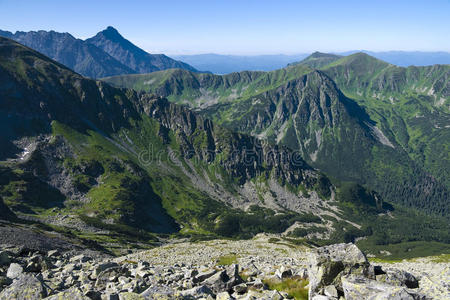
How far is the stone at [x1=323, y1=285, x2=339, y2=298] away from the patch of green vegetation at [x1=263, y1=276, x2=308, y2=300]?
8.11ft

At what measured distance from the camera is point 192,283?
2530 centimetres

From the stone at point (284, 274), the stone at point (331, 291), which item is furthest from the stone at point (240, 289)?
the stone at point (284, 274)

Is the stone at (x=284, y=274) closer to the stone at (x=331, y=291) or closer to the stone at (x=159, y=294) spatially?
the stone at (x=331, y=291)

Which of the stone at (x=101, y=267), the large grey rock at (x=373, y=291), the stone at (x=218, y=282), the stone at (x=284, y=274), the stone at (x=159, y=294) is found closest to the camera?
the large grey rock at (x=373, y=291)

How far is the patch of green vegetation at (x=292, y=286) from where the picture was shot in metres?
20.4

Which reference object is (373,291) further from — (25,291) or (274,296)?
(25,291)

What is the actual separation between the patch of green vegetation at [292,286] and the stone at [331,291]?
8.11 ft

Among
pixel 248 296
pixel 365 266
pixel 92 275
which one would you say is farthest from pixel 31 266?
pixel 365 266

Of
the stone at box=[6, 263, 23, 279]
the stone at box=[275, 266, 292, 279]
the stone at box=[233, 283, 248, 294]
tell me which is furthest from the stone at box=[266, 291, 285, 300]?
the stone at box=[6, 263, 23, 279]

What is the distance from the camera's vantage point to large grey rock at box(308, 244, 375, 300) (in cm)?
1952

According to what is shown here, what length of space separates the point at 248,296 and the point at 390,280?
10.3 m

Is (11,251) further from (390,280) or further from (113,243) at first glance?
(113,243)

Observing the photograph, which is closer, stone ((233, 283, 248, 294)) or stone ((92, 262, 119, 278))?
stone ((233, 283, 248, 294))

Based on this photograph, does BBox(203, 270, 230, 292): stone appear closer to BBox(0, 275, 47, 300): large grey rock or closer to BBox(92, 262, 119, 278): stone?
BBox(0, 275, 47, 300): large grey rock
